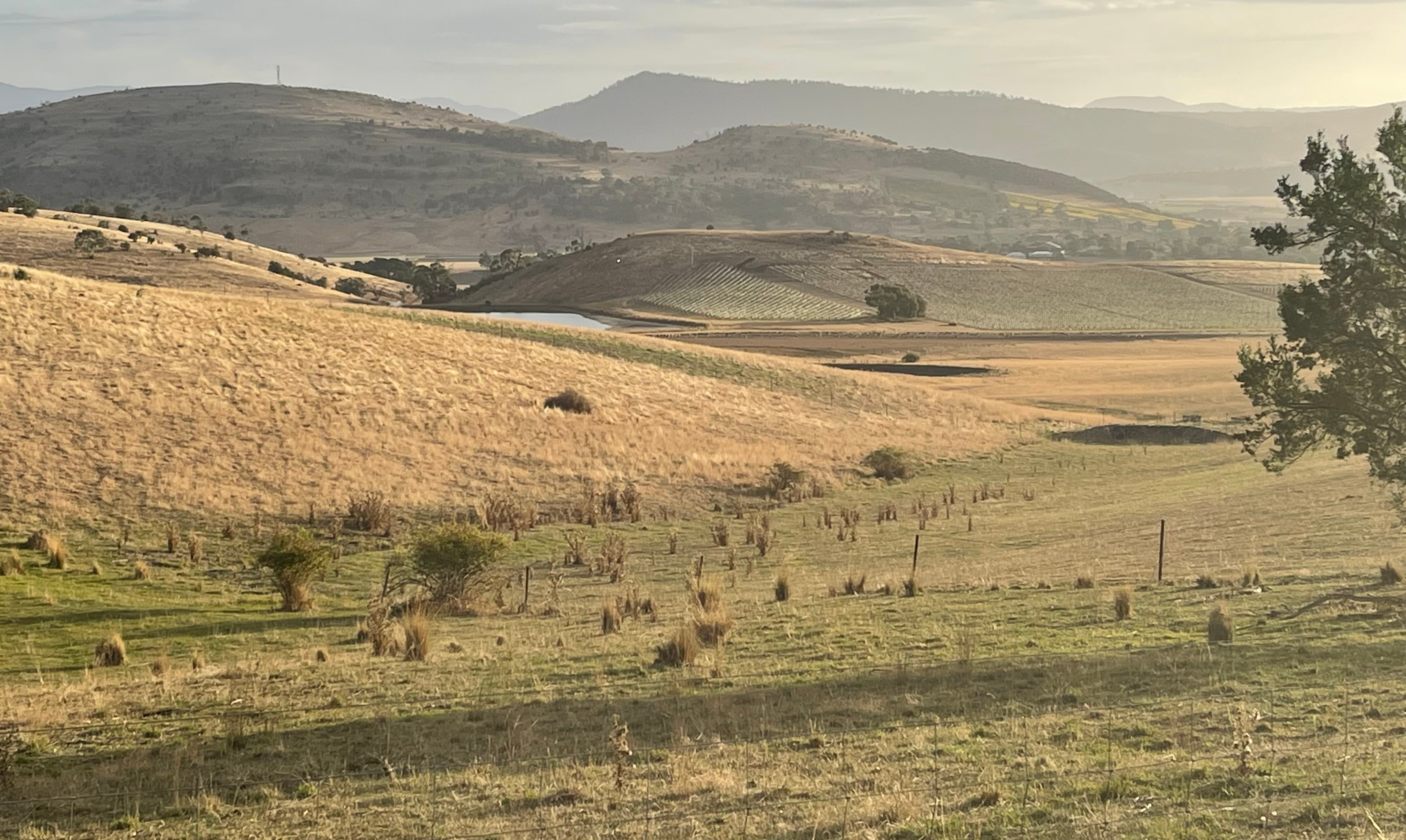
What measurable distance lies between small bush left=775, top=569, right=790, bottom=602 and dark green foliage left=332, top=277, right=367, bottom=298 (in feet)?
351

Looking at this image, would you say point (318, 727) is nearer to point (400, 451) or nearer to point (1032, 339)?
point (400, 451)

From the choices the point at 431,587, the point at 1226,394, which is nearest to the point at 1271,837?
the point at 431,587

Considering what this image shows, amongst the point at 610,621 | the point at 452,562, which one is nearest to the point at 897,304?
the point at 452,562

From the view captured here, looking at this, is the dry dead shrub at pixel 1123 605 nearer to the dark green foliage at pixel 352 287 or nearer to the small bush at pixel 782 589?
the small bush at pixel 782 589

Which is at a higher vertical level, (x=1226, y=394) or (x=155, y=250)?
(x=155, y=250)

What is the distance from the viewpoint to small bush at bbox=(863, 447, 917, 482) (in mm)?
44031

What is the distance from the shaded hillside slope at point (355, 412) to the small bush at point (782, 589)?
13608 millimetres

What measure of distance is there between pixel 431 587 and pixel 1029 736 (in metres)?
13.3

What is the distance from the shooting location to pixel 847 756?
1143 centimetres

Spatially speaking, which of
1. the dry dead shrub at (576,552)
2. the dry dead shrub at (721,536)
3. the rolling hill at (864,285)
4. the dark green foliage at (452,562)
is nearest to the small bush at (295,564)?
the dark green foliage at (452,562)

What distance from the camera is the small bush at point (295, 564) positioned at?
22156 mm

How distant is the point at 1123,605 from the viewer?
18.2 m

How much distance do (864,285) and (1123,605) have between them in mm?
134287

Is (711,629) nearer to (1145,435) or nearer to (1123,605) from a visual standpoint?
(1123,605)
